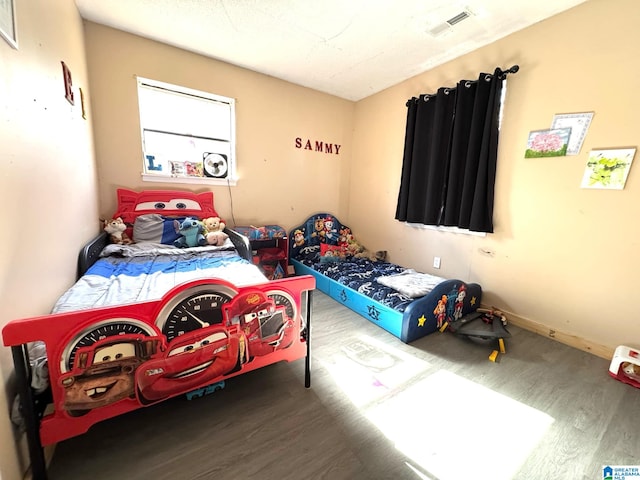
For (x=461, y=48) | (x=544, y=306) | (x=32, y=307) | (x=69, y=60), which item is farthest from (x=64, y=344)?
(x=461, y=48)

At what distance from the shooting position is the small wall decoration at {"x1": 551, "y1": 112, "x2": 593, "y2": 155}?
183 cm

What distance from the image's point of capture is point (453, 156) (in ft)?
8.22

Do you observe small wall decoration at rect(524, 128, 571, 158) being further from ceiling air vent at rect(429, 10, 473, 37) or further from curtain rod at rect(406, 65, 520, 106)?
ceiling air vent at rect(429, 10, 473, 37)

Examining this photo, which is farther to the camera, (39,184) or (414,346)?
(414,346)

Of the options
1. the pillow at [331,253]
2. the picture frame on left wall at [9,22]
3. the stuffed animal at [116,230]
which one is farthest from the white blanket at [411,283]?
the picture frame on left wall at [9,22]

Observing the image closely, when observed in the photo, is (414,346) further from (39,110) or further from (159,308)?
(39,110)

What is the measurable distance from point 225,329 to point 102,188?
7.35 feet

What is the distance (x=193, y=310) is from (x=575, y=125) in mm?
2744

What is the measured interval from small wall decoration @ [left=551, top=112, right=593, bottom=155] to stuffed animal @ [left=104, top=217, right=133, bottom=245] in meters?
3.70

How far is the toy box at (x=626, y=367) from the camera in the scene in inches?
63.0

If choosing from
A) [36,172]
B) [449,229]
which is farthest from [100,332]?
[449,229]

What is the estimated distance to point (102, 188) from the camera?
2.44 metres

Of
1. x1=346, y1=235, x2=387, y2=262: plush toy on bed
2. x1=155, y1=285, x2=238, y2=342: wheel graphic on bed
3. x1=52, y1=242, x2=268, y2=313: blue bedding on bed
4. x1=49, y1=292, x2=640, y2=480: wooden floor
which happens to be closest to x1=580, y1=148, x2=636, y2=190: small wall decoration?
x1=49, y1=292, x2=640, y2=480: wooden floor

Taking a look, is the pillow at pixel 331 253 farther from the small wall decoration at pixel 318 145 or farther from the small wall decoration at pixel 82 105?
the small wall decoration at pixel 82 105
